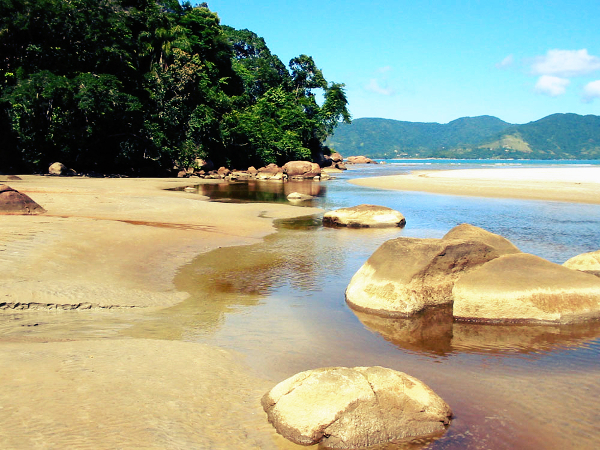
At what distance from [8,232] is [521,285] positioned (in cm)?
1028

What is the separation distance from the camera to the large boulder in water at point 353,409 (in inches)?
177

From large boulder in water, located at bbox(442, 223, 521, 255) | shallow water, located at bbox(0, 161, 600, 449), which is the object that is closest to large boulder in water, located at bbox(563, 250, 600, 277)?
large boulder in water, located at bbox(442, 223, 521, 255)

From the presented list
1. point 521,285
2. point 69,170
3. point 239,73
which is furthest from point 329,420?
point 239,73

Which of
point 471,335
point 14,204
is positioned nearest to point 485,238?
point 471,335

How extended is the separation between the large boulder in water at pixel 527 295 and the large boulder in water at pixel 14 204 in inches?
465

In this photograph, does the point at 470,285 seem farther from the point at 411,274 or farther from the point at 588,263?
the point at 588,263

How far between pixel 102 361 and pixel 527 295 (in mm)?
6405

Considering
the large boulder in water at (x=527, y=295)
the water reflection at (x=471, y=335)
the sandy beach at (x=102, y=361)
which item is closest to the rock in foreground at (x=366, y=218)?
the sandy beach at (x=102, y=361)

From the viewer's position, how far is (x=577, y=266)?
1041 cm

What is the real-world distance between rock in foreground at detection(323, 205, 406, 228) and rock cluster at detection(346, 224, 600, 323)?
26.9 ft

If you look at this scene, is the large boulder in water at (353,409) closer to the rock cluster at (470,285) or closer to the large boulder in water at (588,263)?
the rock cluster at (470,285)

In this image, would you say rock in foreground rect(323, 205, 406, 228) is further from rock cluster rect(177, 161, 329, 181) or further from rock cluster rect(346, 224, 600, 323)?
rock cluster rect(177, 161, 329, 181)

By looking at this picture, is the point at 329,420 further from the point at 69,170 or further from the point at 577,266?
the point at 69,170

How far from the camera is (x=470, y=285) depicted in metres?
8.44
